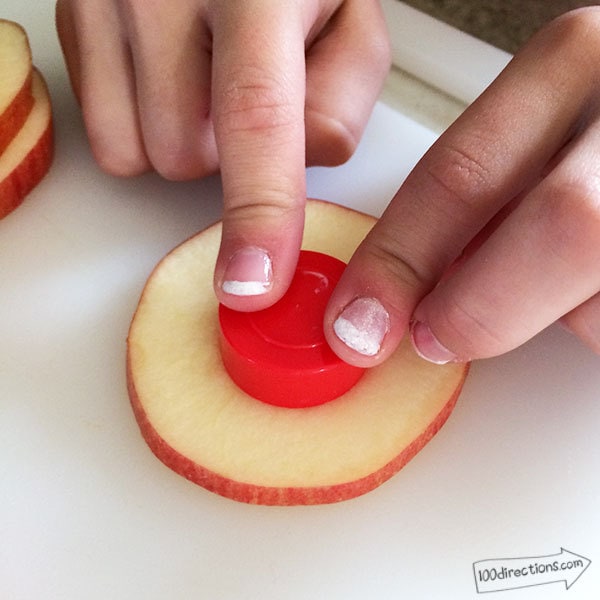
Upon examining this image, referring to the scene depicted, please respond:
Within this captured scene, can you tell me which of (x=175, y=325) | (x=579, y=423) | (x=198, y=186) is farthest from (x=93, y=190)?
(x=579, y=423)

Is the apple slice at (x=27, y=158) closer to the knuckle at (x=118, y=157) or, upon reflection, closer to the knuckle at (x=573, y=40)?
the knuckle at (x=118, y=157)

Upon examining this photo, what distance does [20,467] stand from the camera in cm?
95

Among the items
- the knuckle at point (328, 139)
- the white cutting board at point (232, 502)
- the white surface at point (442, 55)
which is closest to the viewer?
the white cutting board at point (232, 502)

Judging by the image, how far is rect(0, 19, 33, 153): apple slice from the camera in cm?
120

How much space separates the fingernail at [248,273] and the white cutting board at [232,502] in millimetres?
252

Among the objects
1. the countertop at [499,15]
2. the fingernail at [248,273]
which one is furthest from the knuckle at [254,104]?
the countertop at [499,15]

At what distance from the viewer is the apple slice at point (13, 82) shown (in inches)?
47.2

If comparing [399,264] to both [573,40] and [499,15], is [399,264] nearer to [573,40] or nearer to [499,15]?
[573,40]

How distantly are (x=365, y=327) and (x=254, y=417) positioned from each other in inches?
8.0

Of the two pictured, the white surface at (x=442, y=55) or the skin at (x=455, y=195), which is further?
the white surface at (x=442, y=55)

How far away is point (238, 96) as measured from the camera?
37.0 inches

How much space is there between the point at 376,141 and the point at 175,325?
0.49 metres

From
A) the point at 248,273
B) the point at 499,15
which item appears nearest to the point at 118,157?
the point at 248,273

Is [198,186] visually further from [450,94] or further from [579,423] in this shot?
[579,423]
